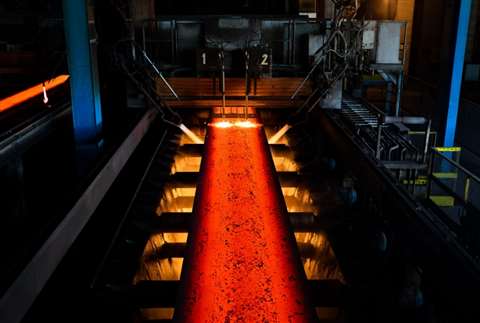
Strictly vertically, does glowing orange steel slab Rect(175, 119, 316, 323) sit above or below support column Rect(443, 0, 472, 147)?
below

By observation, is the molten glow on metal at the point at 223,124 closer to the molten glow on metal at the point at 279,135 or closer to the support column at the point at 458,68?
the molten glow on metal at the point at 279,135

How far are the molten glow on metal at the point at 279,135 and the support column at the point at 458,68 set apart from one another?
2306mm

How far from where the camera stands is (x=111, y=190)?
6.03 m

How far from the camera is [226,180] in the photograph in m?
5.14

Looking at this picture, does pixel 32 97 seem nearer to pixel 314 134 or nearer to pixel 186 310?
pixel 314 134

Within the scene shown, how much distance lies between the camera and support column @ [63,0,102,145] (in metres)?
5.18

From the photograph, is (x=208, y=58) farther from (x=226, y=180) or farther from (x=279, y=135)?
(x=226, y=180)

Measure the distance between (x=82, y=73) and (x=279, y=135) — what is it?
3119 mm

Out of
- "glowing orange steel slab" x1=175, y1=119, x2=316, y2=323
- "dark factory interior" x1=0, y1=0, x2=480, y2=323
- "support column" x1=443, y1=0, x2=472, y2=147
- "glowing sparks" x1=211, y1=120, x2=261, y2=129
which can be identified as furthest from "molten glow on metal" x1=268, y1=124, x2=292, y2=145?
"support column" x1=443, y1=0, x2=472, y2=147

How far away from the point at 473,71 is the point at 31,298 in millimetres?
12245

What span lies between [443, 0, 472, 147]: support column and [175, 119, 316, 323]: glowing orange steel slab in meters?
3.07

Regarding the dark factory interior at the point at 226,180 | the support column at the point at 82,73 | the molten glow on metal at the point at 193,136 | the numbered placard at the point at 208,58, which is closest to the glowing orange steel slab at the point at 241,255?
the dark factory interior at the point at 226,180

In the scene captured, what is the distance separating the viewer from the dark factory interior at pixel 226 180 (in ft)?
10.8

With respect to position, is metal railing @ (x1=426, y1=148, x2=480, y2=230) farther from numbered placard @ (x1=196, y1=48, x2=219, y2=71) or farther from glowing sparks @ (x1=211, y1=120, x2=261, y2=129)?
numbered placard @ (x1=196, y1=48, x2=219, y2=71)
